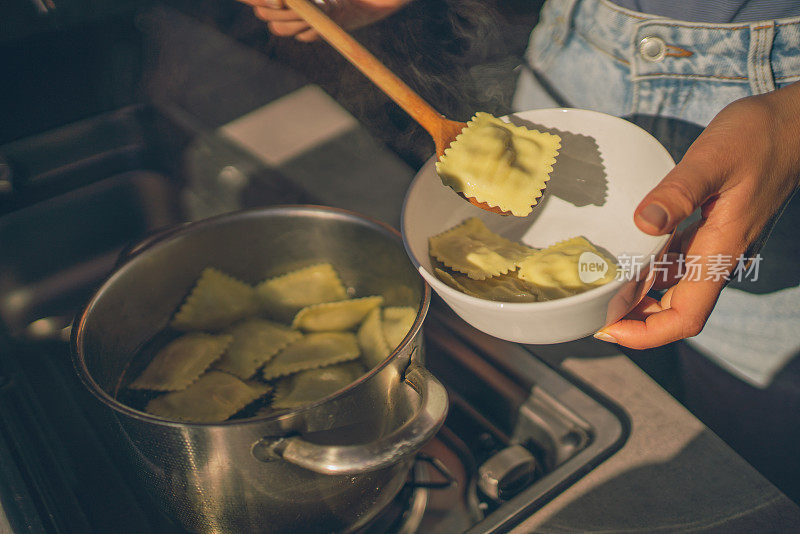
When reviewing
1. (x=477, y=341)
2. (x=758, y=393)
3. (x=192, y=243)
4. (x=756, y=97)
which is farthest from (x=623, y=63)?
(x=192, y=243)

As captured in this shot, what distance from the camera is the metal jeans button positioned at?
34.9 inches

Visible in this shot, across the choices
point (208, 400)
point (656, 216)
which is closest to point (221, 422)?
point (208, 400)

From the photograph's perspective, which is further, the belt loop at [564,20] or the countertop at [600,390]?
the belt loop at [564,20]

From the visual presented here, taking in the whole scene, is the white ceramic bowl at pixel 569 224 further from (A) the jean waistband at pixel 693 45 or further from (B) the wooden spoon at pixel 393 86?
(A) the jean waistband at pixel 693 45

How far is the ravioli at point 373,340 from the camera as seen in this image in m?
0.81

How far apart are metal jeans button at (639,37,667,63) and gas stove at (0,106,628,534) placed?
0.52m

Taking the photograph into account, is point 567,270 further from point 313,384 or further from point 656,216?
point 313,384

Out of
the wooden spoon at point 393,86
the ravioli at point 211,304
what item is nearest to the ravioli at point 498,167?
the wooden spoon at point 393,86

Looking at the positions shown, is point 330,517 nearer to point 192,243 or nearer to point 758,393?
point 192,243

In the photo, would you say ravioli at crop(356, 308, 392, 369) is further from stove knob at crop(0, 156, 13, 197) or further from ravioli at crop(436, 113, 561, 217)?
stove knob at crop(0, 156, 13, 197)

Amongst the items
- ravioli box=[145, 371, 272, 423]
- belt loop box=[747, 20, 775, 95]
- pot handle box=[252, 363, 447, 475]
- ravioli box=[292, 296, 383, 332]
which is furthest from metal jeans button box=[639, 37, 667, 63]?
ravioli box=[145, 371, 272, 423]

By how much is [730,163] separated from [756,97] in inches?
5.2

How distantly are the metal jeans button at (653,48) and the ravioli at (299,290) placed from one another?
618 mm

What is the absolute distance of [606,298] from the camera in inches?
23.2
